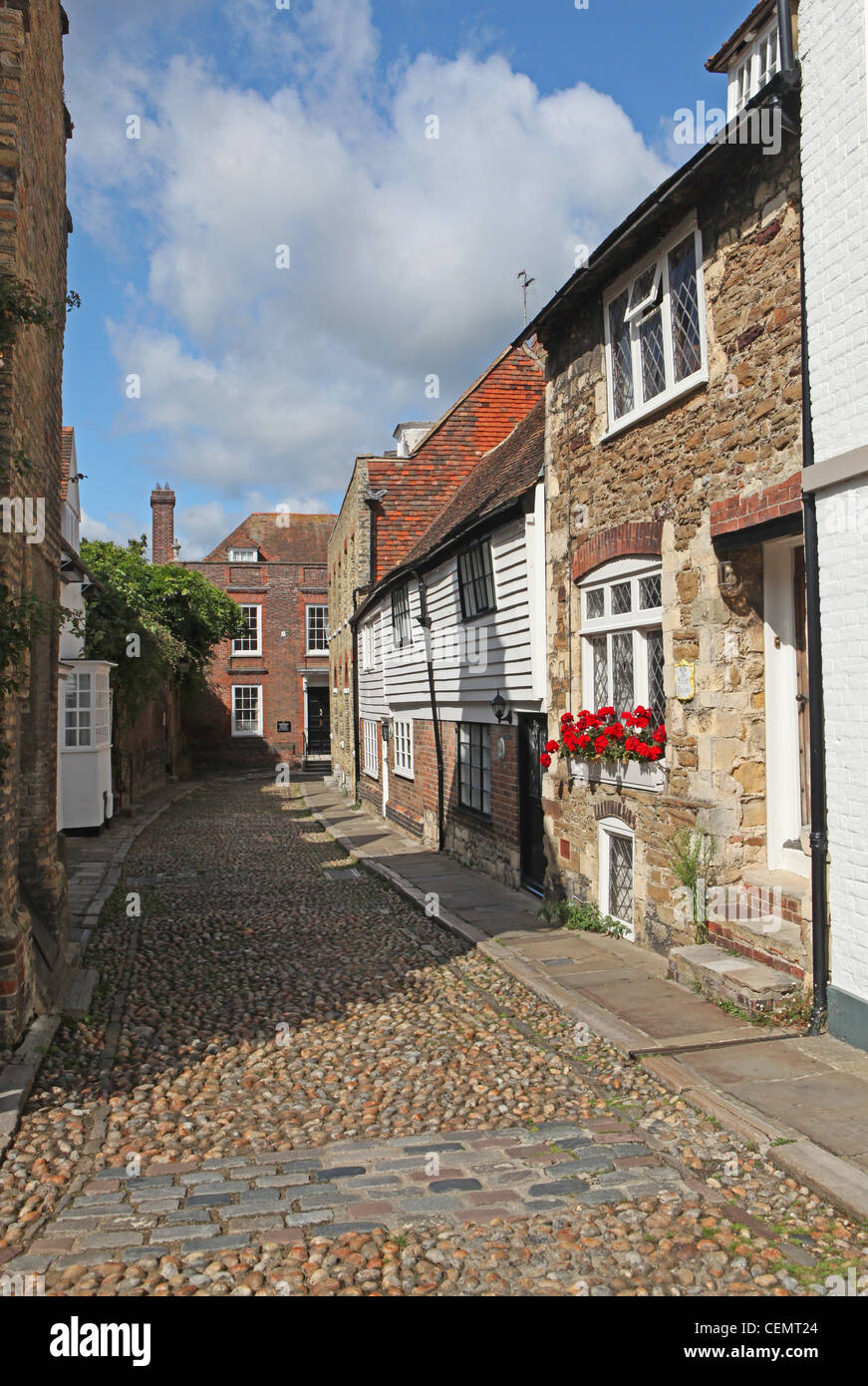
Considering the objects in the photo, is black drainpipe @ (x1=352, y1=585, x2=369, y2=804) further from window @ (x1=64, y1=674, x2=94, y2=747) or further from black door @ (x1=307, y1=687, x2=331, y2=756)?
black door @ (x1=307, y1=687, x2=331, y2=756)

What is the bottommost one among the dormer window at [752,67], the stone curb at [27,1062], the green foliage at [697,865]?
the stone curb at [27,1062]

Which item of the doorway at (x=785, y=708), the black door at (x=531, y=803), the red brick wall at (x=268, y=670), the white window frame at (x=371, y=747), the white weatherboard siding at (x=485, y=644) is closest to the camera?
the doorway at (x=785, y=708)

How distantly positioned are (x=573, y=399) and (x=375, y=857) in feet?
26.8

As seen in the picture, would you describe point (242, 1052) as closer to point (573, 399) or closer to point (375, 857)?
point (573, 399)

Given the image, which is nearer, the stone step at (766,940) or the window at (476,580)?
the stone step at (766,940)

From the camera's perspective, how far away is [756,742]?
6906mm

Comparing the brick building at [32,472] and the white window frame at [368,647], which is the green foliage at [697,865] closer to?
the brick building at [32,472]

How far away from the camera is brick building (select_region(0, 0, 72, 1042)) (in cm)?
601

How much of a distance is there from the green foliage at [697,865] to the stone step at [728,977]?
7.9 inches

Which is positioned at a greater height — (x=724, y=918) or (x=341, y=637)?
(x=341, y=637)

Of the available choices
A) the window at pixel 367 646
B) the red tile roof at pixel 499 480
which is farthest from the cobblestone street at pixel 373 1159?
the window at pixel 367 646

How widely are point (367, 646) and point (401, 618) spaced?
5541 millimetres

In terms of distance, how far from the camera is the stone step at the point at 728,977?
19.5 ft
